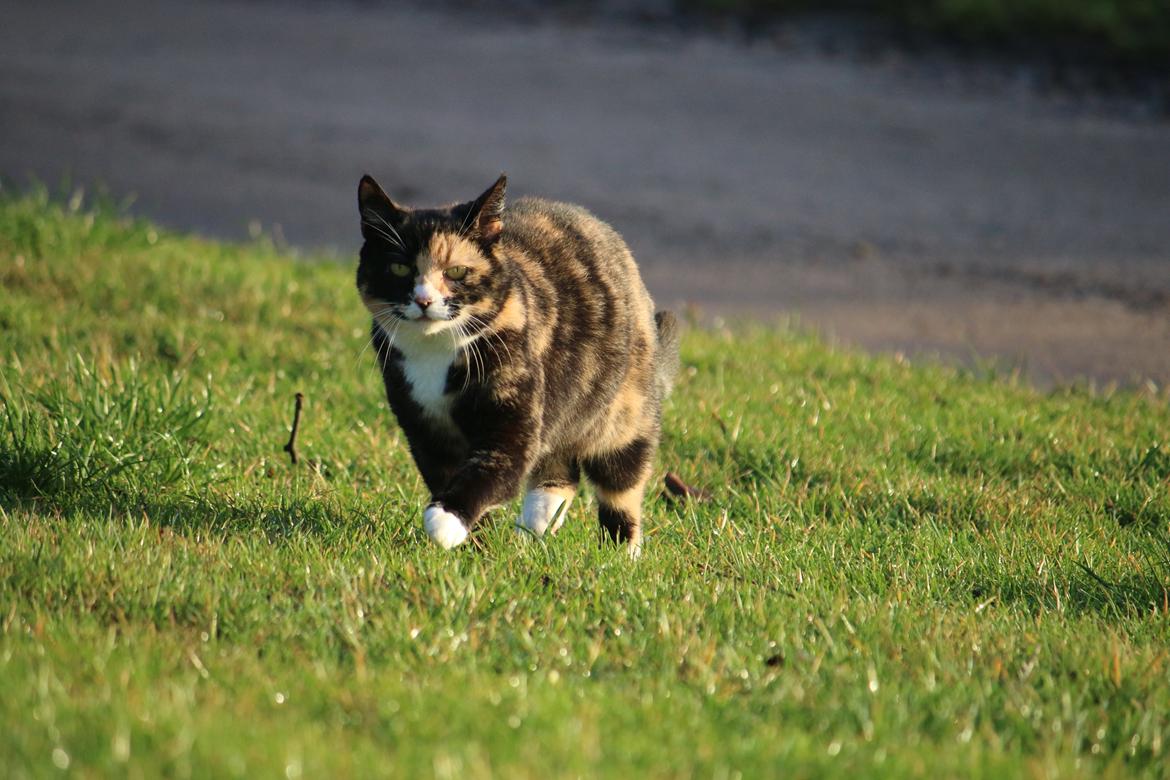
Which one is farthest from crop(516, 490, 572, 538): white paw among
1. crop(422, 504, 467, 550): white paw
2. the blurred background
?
the blurred background

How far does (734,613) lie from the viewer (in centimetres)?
336

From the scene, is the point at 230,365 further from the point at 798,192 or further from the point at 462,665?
the point at 798,192

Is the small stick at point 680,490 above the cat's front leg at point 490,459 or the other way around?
the other way around

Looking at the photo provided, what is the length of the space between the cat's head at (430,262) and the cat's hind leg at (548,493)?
67 centimetres

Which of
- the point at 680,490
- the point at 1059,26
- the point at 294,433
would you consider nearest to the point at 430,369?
the point at 294,433

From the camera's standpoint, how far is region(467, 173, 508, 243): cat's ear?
3760 mm

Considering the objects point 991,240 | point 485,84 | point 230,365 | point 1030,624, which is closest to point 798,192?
point 991,240

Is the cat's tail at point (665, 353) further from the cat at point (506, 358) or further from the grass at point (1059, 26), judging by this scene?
the grass at point (1059, 26)

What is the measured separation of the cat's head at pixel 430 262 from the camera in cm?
365

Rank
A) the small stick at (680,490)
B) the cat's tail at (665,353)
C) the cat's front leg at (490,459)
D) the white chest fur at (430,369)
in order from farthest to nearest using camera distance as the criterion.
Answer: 1. the small stick at (680,490)
2. the cat's tail at (665,353)
3. the white chest fur at (430,369)
4. the cat's front leg at (490,459)

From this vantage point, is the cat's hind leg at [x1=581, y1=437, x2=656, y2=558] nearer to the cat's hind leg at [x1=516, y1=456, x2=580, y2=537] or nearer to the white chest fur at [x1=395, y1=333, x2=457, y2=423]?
the cat's hind leg at [x1=516, y1=456, x2=580, y2=537]

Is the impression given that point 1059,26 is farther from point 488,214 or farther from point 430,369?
point 430,369

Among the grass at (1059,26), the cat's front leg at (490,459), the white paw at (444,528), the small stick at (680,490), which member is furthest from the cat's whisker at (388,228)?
the grass at (1059,26)

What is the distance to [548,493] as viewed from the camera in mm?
4211
